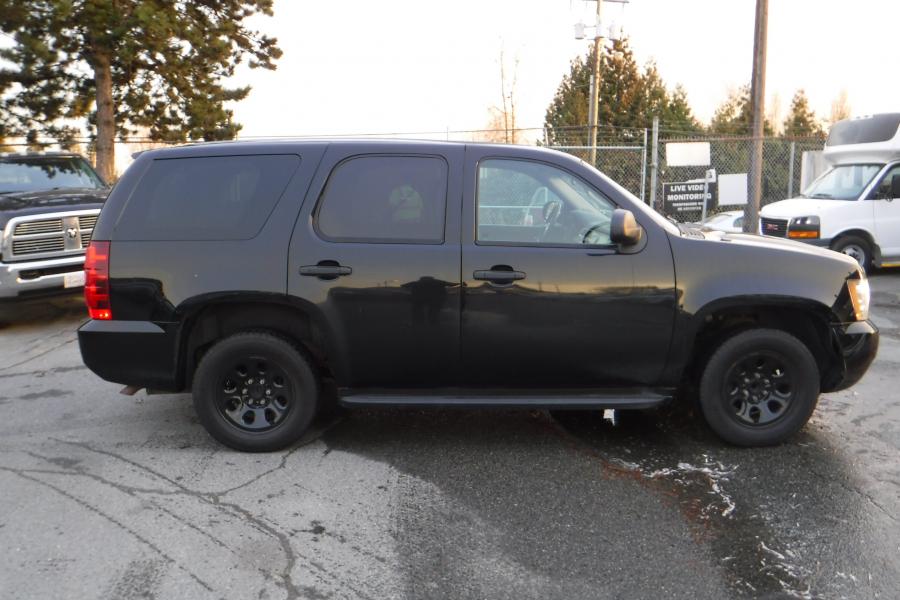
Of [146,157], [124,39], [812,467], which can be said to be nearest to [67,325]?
[146,157]

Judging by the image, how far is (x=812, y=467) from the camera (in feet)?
14.7

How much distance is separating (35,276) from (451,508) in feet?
21.7

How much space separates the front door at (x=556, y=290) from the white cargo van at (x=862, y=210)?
26.6 ft

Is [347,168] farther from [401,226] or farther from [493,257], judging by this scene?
[493,257]

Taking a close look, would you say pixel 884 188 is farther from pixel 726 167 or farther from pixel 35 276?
pixel 35 276

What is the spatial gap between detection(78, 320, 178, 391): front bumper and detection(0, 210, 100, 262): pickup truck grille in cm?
449

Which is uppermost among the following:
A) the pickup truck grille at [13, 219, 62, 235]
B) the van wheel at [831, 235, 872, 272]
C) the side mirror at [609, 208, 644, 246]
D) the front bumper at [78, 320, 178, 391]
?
the side mirror at [609, 208, 644, 246]

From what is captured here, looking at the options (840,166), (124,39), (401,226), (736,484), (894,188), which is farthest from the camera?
(124,39)

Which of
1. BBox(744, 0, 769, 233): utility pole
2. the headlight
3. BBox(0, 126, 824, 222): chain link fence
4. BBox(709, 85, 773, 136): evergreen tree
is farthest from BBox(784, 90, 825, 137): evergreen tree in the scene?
the headlight

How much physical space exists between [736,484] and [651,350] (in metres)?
0.86

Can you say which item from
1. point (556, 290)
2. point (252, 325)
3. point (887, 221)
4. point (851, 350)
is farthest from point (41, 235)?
point (887, 221)

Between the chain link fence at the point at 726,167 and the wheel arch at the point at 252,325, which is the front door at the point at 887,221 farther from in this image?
the wheel arch at the point at 252,325

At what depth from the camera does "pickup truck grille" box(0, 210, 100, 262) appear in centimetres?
845

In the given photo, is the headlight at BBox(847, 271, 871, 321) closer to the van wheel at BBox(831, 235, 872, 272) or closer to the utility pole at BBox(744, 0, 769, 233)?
the van wheel at BBox(831, 235, 872, 272)
